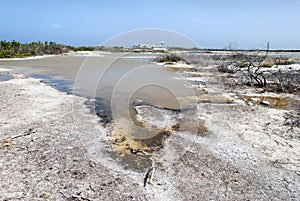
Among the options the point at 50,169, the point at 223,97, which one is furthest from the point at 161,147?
the point at 223,97

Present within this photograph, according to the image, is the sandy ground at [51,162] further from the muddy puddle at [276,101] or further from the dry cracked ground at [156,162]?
the muddy puddle at [276,101]

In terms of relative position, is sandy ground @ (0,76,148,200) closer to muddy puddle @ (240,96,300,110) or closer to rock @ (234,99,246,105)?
rock @ (234,99,246,105)

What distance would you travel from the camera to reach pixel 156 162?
18.8ft

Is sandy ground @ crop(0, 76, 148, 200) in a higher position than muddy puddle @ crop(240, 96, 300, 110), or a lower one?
higher

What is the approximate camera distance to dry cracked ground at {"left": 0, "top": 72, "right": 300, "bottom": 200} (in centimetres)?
457

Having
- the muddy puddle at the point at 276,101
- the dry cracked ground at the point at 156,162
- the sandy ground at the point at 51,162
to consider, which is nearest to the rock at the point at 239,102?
the muddy puddle at the point at 276,101

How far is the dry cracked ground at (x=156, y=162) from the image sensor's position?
4570 millimetres

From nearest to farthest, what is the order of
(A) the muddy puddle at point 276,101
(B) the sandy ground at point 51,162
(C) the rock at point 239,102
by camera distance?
1. (B) the sandy ground at point 51,162
2. (A) the muddy puddle at point 276,101
3. (C) the rock at point 239,102

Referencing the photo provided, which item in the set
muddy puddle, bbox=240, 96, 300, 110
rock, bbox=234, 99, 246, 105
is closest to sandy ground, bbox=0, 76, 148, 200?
rock, bbox=234, 99, 246, 105

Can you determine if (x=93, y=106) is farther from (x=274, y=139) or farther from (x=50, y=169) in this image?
(x=274, y=139)

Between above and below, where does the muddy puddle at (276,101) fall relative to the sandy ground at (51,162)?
below

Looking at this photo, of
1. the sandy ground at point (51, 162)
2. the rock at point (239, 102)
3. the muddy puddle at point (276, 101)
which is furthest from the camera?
the rock at point (239, 102)

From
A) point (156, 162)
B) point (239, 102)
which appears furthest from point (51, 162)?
point (239, 102)

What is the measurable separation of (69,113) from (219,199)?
6.36 meters
